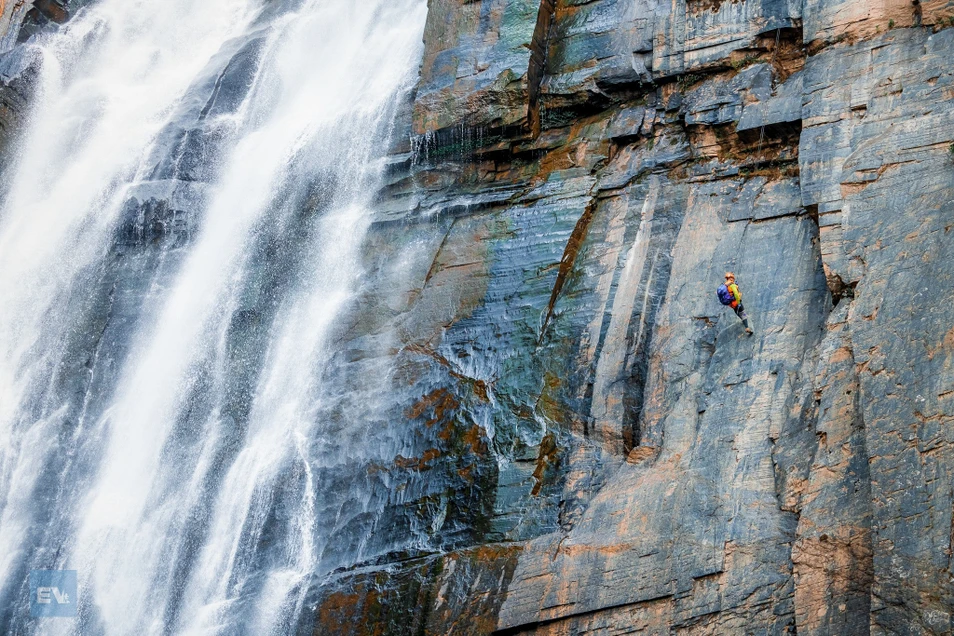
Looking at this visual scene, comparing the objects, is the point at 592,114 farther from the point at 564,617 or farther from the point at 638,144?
the point at 564,617

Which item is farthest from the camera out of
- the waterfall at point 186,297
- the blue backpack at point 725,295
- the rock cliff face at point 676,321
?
the waterfall at point 186,297

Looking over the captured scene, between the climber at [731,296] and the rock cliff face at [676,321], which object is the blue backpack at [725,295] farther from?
the rock cliff face at [676,321]

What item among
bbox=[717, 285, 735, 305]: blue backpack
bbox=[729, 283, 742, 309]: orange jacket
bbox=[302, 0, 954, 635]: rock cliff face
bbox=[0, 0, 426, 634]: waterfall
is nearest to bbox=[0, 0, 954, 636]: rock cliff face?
bbox=[302, 0, 954, 635]: rock cliff face

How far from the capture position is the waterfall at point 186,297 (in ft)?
61.9

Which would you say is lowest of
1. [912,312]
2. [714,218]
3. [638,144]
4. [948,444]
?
[948,444]

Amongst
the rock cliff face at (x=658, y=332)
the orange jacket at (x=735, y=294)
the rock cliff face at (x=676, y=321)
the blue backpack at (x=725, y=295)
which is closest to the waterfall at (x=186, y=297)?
the rock cliff face at (x=658, y=332)

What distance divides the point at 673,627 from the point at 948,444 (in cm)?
427

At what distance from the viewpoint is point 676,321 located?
683 inches

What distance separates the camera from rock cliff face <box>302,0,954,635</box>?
13414mm

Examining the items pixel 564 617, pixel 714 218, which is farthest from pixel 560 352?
pixel 564 617

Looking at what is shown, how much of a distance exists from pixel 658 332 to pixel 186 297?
1082 centimetres

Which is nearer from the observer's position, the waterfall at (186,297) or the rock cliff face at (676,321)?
the rock cliff face at (676,321)

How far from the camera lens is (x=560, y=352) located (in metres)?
18.2

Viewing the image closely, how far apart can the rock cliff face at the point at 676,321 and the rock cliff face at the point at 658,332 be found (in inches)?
1.8
